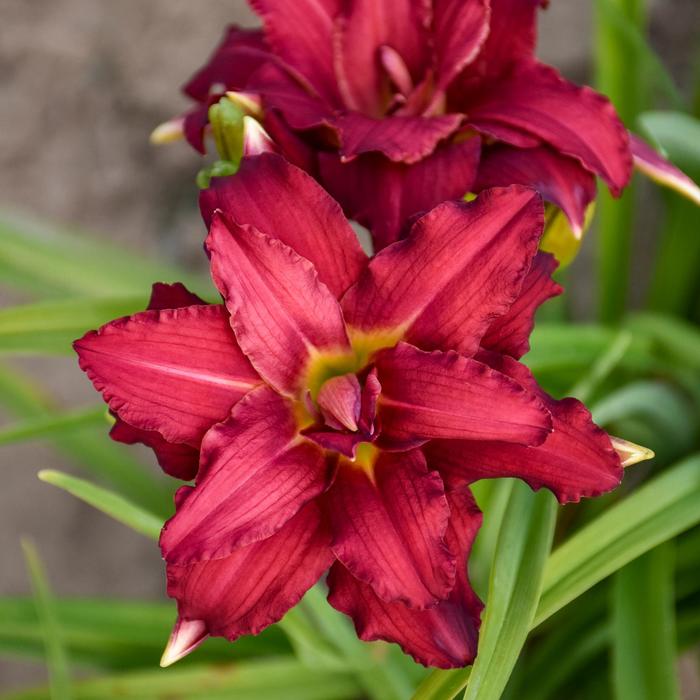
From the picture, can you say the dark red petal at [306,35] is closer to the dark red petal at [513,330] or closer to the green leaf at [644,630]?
the dark red petal at [513,330]

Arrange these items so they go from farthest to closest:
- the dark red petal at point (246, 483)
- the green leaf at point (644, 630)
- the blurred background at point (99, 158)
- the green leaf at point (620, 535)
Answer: the blurred background at point (99, 158) → the green leaf at point (644, 630) → the green leaf at point (620, 535) → the dark red petal at point (246, 483)

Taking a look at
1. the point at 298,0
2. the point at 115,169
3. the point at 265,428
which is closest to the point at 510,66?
the point at 298,0

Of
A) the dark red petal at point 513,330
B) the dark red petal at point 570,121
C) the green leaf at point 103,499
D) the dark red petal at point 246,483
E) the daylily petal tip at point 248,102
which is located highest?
the dark red petal at point 570,121

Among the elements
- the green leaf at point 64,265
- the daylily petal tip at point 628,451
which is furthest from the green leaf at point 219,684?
the daylily petal tip at point 628,451

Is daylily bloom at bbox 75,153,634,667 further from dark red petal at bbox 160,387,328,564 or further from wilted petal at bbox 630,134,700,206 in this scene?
wilted petal at bbox 630,134,700,206

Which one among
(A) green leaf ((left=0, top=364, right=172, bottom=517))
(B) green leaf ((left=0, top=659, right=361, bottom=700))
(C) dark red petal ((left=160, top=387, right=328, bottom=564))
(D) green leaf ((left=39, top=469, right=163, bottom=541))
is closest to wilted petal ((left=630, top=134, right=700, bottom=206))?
(C) dark red petal ((left=160, top=387, right=328, bottom=564))

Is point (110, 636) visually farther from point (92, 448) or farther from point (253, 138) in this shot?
point (253, 138)
